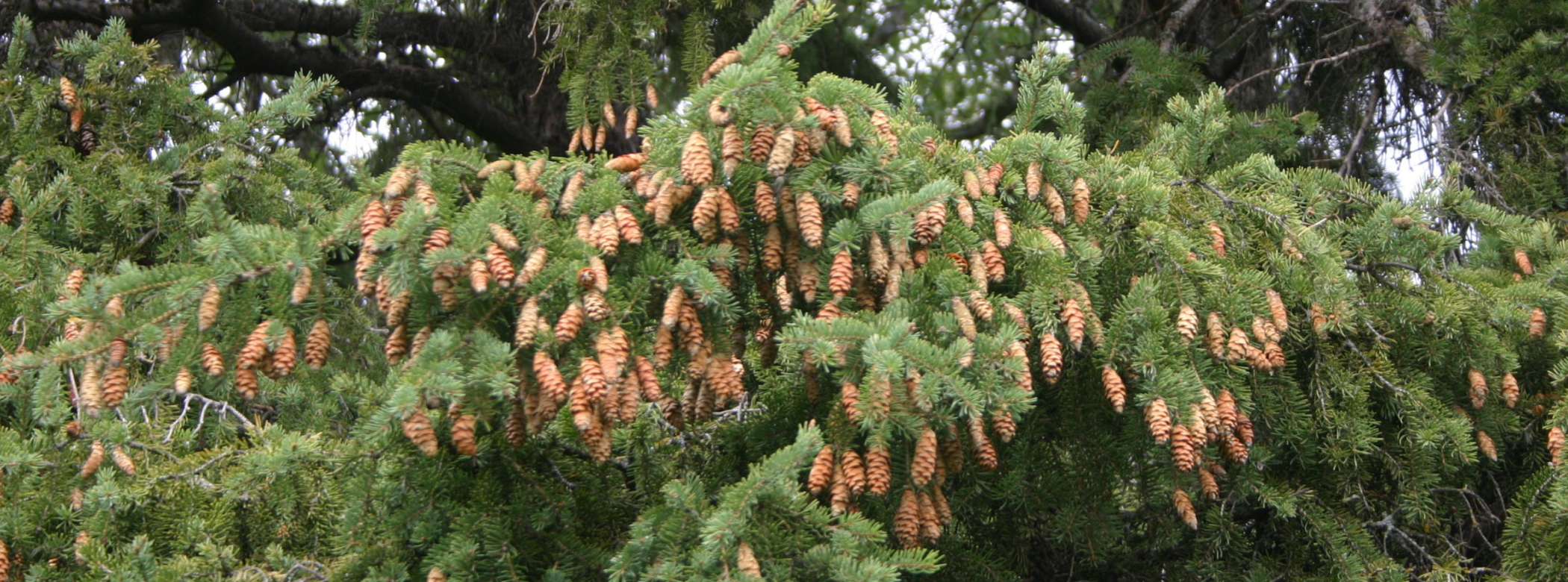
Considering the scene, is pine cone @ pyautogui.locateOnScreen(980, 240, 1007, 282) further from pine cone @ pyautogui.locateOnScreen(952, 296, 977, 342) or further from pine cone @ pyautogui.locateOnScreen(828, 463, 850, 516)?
pine cone @ pyautogui.locateOnScreen(828, 463, 850, 516)

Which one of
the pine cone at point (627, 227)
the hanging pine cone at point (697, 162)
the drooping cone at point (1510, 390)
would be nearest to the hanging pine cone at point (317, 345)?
the pine cone at point (627, 227)

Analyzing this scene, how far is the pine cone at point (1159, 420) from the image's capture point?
2197mm

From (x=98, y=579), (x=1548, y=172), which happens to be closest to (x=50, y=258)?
(x=98, y=579)

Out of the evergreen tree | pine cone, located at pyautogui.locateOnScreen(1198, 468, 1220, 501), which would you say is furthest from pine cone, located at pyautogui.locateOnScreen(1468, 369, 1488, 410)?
pine cone, located at pyautogui.locateOnScreen(1198, 468, 1220, 501)

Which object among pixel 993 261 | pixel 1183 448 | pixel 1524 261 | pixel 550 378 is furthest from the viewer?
pixel 1524 261

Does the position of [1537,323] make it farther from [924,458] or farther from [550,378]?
[550,378]

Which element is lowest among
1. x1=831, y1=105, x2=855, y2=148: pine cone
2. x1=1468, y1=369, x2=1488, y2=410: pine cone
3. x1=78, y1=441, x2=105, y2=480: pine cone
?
x1=78, y1=441, x2=105, y2=480: pine cone

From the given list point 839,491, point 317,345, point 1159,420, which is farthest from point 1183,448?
point 317,345

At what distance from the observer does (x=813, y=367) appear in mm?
2373

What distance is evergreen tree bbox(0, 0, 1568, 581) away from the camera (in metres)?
2.12

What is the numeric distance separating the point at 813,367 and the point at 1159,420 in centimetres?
58

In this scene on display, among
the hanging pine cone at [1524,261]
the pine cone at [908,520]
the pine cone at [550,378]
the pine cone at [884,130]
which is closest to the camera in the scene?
the pine cone at [550,378]

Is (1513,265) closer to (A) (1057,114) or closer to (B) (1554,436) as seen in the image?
(B) (1554,436)

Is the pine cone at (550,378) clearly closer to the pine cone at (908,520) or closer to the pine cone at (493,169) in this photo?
the pine cone at (493,169)
